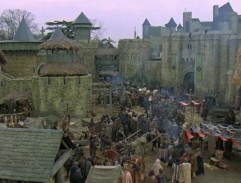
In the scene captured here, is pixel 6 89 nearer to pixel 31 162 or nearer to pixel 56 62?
pixel 56 62

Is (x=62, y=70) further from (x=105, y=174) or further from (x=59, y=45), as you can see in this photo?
(x=105, y=174)

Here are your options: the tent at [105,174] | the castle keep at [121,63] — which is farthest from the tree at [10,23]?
the tent at [105,174]

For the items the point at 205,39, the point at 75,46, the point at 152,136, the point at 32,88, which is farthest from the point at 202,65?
the point at 152,136

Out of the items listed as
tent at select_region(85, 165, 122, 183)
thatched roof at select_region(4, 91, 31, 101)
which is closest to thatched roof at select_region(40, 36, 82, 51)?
thatched roof at select_region(4, 91, 31, 101)

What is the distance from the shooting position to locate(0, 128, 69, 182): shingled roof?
7.75 meters

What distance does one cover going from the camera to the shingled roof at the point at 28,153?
7754mm

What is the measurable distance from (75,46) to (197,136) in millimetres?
10903

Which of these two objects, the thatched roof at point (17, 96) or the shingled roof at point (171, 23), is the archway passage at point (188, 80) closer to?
the shingled roof at point (171, 23)

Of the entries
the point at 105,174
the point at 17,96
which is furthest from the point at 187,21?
the point at 105,174

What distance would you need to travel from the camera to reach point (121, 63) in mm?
39125

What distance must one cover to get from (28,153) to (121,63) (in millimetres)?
31275

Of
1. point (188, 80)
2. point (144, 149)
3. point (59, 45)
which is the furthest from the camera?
point (188, 80)

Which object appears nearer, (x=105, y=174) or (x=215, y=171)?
(x=105, y=174)

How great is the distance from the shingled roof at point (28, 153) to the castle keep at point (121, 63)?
14.6m
